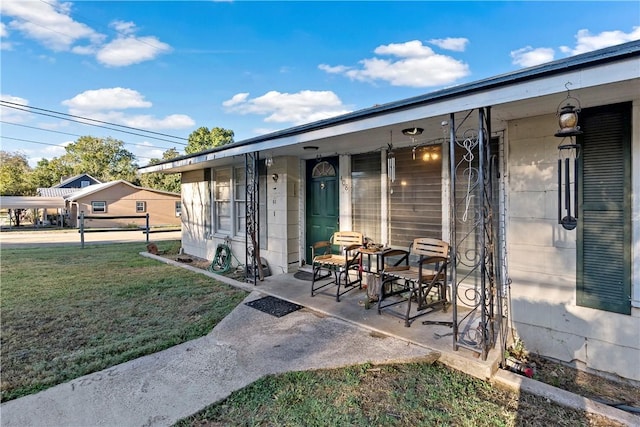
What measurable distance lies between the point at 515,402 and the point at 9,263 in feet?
34.7

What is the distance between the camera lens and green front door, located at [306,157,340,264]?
538 centimetres

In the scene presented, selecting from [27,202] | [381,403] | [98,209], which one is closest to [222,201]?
[381,403]

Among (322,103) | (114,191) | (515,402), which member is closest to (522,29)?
(515,402)

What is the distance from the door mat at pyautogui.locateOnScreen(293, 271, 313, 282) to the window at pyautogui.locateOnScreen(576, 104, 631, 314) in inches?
141

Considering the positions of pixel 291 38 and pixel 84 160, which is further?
pixel 84 160

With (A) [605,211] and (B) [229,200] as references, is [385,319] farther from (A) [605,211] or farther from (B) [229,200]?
(B) [229,200]

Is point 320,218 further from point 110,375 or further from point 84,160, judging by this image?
point 84,160

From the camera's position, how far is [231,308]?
408cm

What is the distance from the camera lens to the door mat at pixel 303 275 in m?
5.31

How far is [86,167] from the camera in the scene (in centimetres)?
3569

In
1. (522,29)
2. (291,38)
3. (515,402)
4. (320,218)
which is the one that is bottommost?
(515,402)

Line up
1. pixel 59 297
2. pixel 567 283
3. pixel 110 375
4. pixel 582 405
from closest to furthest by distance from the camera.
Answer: pixel 582 405
pixel 110 375
pixel 567 283
pixel 59 297

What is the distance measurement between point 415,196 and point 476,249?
3.44ft

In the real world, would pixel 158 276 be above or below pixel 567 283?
below
